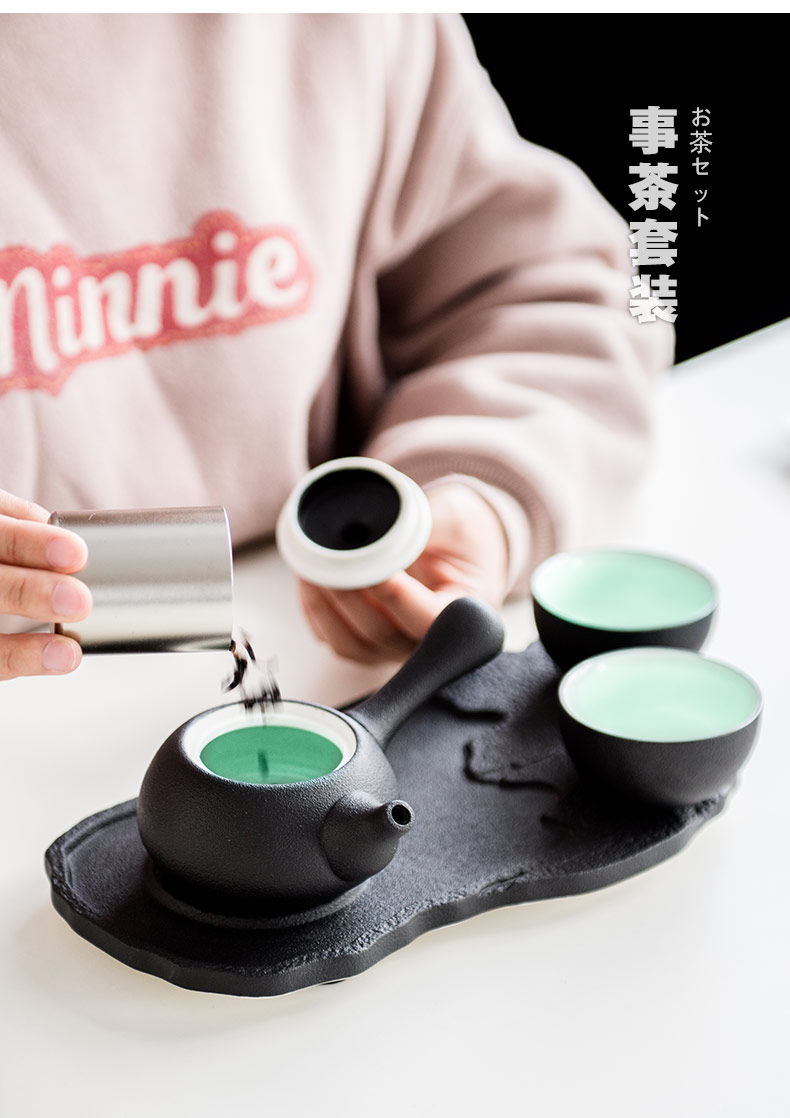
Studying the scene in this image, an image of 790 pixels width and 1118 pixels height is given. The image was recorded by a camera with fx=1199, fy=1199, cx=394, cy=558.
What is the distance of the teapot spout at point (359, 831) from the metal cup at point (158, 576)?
0.29ft

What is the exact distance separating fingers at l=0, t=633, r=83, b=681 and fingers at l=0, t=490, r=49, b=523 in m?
0.05

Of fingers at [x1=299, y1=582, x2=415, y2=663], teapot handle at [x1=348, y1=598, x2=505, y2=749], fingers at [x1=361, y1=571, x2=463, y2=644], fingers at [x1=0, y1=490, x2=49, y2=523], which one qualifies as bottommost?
fingers at [x1=299, y1=582, x2=415, y2=663]

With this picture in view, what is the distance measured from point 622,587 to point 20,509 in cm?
34

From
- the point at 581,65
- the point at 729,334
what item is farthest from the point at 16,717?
the point at 729,334

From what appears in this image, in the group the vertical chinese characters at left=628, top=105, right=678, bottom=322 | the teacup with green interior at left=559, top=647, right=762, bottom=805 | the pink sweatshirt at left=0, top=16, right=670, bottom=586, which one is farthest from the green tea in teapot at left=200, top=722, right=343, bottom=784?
the vertical chinese characters at left=628, top=105, right=678, bottom=322

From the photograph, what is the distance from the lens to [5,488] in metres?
0.74

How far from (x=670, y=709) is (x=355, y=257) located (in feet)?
1.58

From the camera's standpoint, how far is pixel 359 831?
1.49 feet

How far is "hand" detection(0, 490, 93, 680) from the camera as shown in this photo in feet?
1.54

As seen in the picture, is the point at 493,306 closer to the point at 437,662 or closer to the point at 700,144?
the point at 437,662

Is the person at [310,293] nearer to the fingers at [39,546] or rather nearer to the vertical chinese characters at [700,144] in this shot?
the fingers at [39,546]

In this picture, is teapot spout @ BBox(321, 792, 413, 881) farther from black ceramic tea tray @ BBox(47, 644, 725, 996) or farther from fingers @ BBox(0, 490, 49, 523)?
fingers @ BBox(0, 490, 49, 523)

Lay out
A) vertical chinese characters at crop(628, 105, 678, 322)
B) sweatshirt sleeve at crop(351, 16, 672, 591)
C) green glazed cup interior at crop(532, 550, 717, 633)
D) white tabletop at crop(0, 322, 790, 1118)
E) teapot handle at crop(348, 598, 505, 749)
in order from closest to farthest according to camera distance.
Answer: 1. white tabletop at crop(0, 322, 790, 1118)
2. teapot handle at crop(348, 598, 505, 749)
3. green glazed cup interior at crop(532, 550, 717, 633)
4. sweatshirt sleeve at crop(351, 16, 672, 591)
5. vertical chinese characters at crop(628, 105, 678, 322)

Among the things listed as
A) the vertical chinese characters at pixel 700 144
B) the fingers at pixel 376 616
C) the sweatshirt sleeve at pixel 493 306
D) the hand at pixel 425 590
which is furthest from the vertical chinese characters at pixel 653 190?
the fingers at pixel 376 616
